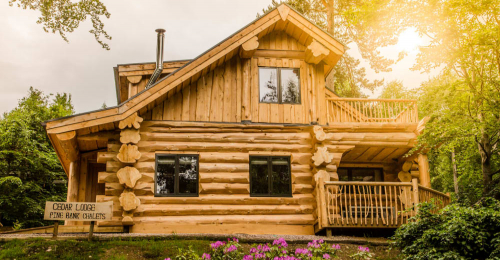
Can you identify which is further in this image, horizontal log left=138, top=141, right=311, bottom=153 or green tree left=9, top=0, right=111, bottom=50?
green tree left=9, top=0, right=111, bottom=50

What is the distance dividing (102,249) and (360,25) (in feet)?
63.4

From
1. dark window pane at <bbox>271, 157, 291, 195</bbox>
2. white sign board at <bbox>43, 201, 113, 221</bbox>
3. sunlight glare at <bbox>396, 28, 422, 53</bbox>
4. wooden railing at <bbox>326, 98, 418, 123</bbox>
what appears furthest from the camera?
sunlight glare at <bbox>396, 28, 422, 53</bbox>

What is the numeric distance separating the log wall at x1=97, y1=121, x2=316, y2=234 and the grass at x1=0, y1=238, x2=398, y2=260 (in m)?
2.42

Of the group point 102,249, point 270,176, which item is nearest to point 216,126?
point 270,176

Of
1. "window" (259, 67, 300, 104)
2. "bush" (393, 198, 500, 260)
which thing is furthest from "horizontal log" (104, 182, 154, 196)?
"bush" (393, 198, 500, 260)

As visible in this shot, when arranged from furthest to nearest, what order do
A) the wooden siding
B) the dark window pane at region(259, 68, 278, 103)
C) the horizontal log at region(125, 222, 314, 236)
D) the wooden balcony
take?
1. the dark window pane at region(259, 68, 278, 103)
2. the wooden siding
3. the horizontal log at region(125, 222, 314, 236)
4. the wooden balcony

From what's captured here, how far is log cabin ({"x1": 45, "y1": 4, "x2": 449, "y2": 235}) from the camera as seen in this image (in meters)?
14.6

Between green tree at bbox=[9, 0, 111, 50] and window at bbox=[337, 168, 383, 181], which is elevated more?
green tree at bbox=[9, 0, 111, 50]

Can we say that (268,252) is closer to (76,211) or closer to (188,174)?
(76,211)

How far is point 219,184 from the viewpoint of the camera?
15.3 m

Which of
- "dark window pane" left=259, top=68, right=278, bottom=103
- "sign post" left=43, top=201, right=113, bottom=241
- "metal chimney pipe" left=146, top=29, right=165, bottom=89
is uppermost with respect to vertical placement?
"metal chimney pipe" left=146, top=29, right=165, bottom=89

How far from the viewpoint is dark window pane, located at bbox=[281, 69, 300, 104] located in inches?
654

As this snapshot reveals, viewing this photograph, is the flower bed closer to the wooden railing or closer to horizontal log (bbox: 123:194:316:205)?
horizontal log (bbox: 123:194:316:205)

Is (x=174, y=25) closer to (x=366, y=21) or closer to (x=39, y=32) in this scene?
(x=39, y=32)
